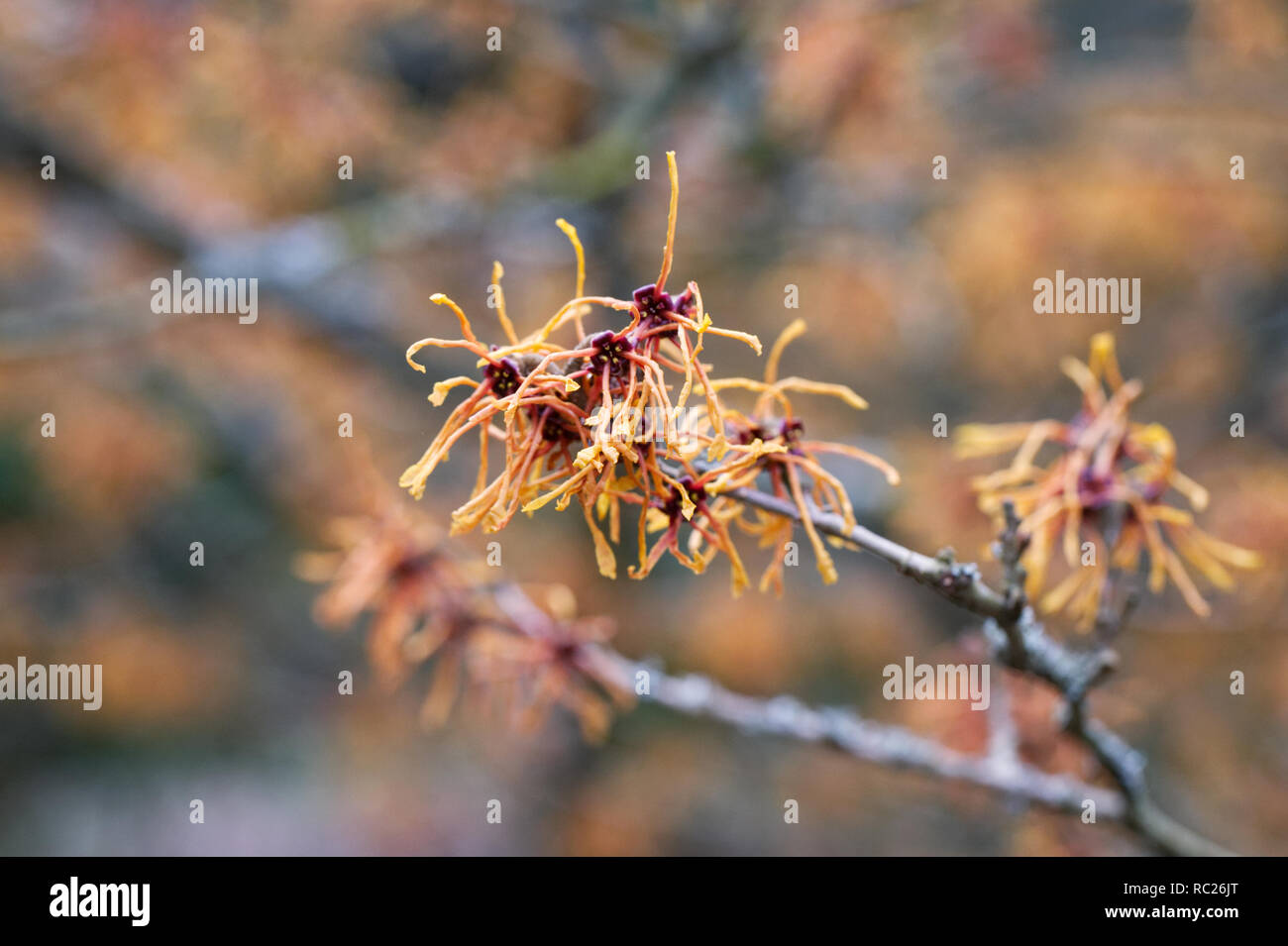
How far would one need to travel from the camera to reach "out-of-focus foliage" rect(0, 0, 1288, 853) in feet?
8.12

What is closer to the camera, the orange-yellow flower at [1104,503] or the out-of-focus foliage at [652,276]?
the orange-yellow flower at [1104,503]

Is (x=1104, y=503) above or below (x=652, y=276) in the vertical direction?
below

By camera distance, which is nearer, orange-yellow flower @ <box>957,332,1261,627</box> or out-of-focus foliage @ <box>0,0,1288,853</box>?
orange-yellow flower @ <box>957,332,1261,627</box>

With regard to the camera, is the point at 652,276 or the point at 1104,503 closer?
the point at 1104,503

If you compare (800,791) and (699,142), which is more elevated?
(699,142)

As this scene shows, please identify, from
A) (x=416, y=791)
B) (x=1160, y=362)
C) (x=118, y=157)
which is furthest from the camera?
(x=416, y=791)

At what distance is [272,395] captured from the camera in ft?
12.1

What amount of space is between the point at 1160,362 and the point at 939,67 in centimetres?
116

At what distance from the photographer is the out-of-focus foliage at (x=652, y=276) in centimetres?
247

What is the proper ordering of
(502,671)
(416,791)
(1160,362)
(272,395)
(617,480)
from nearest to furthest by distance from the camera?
(617,480)
(502,671)
(1160,362)
(272,395)
(416,791)

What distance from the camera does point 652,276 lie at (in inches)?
144

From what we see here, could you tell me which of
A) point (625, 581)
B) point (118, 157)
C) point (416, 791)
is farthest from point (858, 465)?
point (416, 791)

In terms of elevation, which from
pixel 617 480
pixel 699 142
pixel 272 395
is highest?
pixel 699 142
